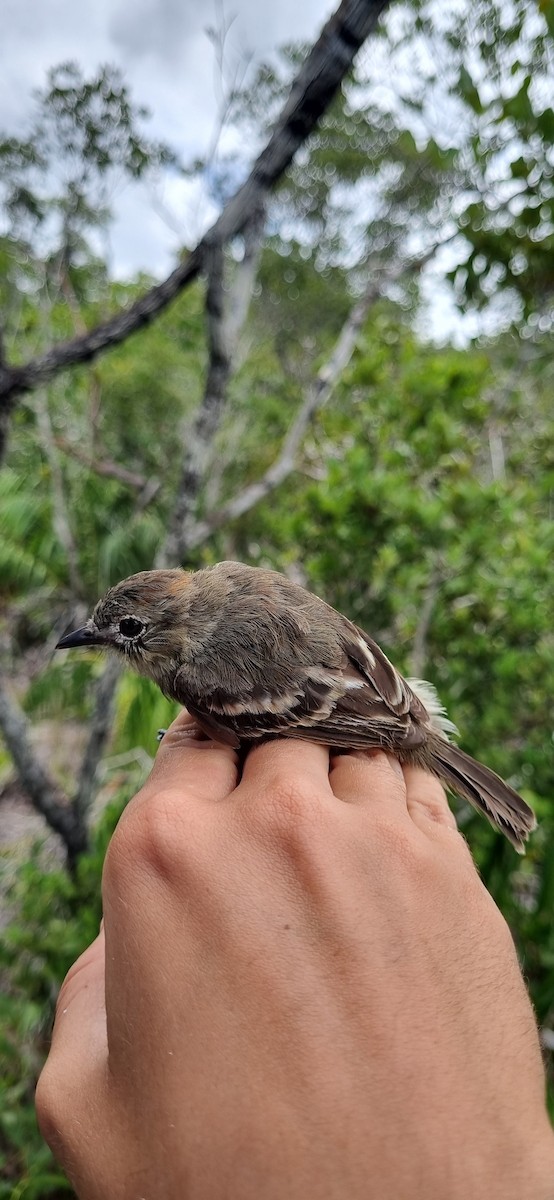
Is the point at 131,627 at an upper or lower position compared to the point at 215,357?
lower

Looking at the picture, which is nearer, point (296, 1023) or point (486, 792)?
point (296, 1023)

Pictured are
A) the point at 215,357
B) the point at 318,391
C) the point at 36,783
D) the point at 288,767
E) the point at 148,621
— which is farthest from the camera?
the point at 318,391

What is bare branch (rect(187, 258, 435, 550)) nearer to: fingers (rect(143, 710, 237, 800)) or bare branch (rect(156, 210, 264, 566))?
bare branch (rect(156, 210, 264, 566))

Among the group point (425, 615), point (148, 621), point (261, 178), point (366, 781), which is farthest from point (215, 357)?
point (366, 781)

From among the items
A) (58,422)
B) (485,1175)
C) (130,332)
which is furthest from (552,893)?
(58,422)

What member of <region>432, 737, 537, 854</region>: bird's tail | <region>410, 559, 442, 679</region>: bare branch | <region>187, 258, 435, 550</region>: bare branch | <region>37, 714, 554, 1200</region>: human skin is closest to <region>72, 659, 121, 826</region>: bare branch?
<region>187, 258, 435, 550</region>: bare branch

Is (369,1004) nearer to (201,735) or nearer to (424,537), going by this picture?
(201,735)

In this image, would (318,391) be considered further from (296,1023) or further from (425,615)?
(296,1023)
